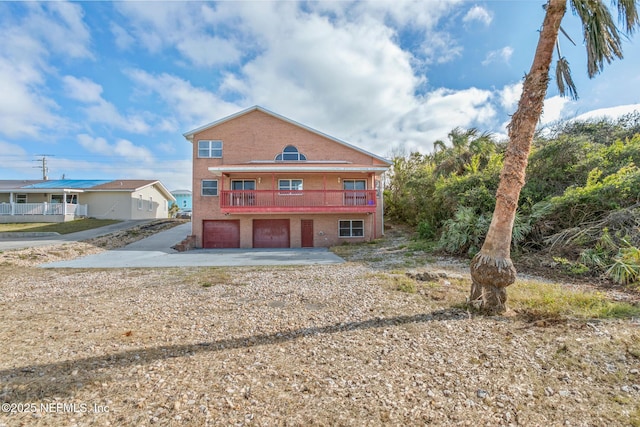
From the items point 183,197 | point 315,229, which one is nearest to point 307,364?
point 315,229

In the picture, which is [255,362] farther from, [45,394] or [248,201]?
[248,201]

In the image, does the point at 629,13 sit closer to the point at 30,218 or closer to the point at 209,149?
the point at 209,149

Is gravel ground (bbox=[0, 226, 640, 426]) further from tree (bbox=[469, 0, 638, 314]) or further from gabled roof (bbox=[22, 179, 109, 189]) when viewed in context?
gabled roof (bbox=[22, 179, 109, 189])

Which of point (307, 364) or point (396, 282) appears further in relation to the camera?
point (396, 282)

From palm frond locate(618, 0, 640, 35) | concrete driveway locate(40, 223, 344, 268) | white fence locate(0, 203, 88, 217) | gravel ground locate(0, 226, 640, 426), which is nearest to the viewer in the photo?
gravel ground locate(0, 226, 640, 426)

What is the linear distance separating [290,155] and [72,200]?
77.3 feet

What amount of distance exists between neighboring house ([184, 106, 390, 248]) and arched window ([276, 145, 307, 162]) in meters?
0.06

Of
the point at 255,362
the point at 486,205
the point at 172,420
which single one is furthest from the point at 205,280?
the point at 486,205

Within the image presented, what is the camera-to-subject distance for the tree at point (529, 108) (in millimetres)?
4398

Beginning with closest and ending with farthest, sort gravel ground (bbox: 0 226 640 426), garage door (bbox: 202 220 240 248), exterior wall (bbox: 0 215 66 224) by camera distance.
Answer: gravel ground (bbox: 0 226 640 426), garage door (bbox: 202 220 240 248), exterior wall (bbox: 0 215 66 224)

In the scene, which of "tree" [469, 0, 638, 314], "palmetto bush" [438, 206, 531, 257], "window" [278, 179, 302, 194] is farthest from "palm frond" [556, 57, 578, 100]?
"window" [278, 179, 302, 194]

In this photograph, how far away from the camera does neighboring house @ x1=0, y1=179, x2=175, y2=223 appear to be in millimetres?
25125

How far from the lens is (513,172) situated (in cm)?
457

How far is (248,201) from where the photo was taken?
16.3m
